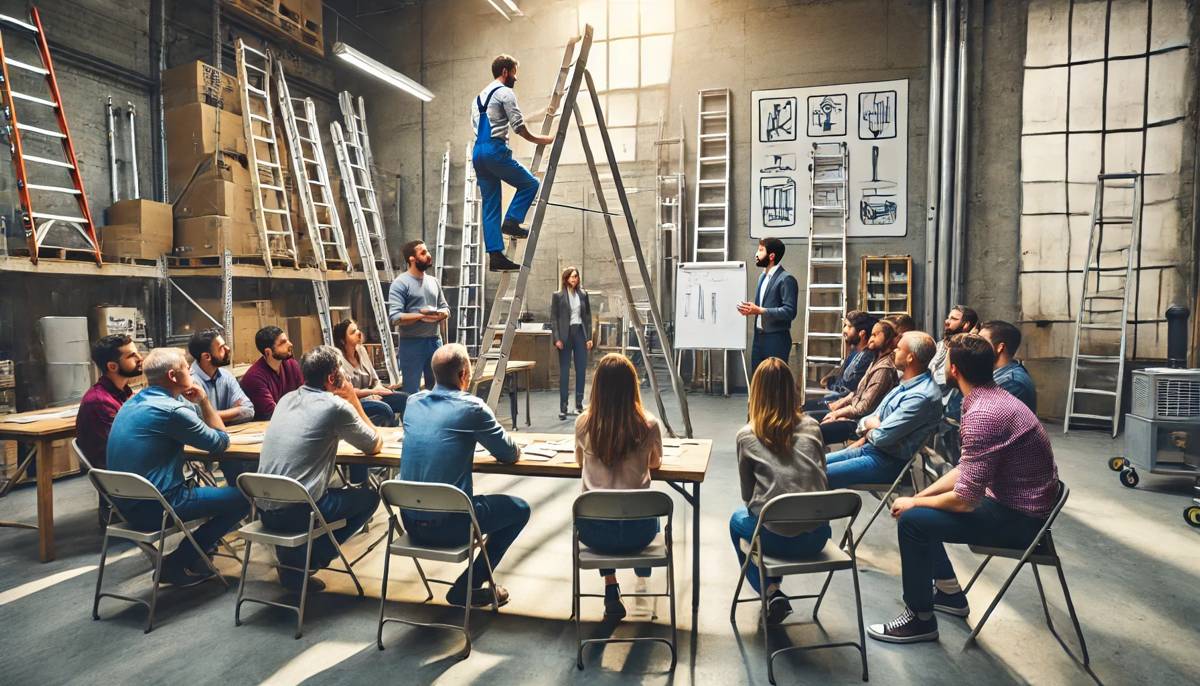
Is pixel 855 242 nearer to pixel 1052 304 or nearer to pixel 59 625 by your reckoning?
pixel 1052 304

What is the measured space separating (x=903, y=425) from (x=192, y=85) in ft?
24.2

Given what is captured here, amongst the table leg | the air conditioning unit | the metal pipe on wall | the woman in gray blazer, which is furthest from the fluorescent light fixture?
the air conditioning unit

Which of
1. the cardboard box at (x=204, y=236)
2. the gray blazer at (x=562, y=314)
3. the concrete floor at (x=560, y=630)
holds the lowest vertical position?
the concrete floor at (x=560, y=630)

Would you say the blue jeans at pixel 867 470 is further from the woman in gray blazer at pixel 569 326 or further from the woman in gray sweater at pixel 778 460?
the woman in gray blazer at pixel 569 326

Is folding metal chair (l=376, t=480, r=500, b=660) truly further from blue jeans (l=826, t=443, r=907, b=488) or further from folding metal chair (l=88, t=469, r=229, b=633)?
blue jeans (l=826, t=443, r=907, b=488)

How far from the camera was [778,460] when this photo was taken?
2.43m

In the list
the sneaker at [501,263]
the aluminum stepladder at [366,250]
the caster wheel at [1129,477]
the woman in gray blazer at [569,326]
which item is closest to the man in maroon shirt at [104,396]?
the sneaker at [501,263]

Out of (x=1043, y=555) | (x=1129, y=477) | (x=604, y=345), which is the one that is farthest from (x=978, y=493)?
(x=604, y=345)

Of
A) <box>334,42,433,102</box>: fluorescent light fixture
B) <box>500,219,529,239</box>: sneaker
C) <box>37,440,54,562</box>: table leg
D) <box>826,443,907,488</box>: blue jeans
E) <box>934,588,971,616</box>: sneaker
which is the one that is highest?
<box>334,42,433,102</box>: fluorescent light fixture

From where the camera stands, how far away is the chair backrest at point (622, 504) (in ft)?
7.40

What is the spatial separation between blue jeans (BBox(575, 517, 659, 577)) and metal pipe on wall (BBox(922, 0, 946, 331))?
6.30m

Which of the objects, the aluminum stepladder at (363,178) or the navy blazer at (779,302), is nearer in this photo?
the navy blazer at (779,302)

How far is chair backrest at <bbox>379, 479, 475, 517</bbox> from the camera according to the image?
2320mm

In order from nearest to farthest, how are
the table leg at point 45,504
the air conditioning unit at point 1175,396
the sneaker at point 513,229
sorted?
1. the table leg at point 45,504
2. the sneaker at point 513,229
3. the air conditioning unit at point 1175,396
